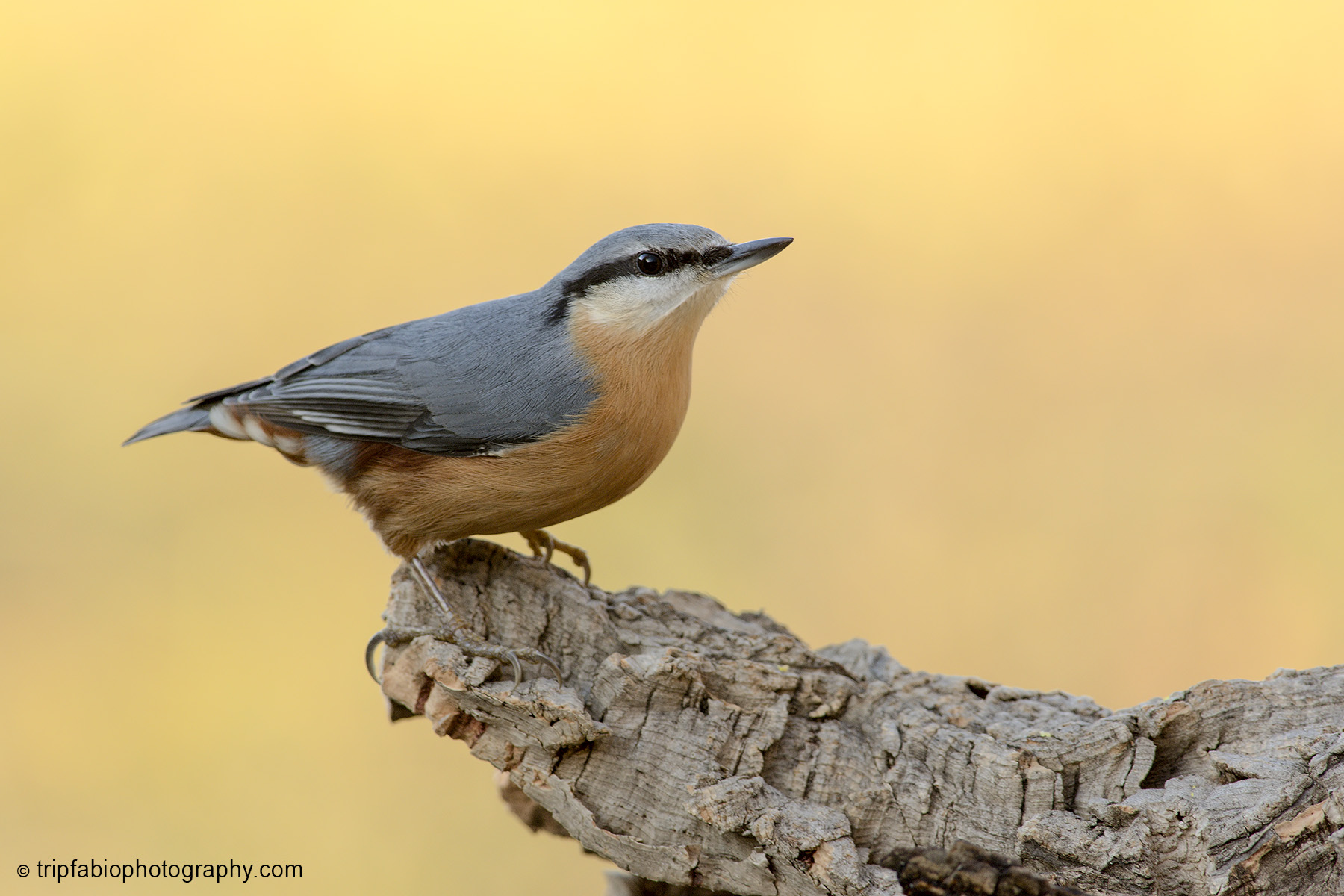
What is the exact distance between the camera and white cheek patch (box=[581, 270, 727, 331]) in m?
3.17

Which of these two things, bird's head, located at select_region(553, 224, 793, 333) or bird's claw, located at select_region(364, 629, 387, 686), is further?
bird's head, located at select_region(553, 224, 793, 333)

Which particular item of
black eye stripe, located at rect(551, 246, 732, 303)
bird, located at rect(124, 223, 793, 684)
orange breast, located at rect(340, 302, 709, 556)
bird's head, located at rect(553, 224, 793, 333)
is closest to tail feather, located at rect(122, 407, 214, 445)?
bird, located at rect(124, 223, 793, 684)

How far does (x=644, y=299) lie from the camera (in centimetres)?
317

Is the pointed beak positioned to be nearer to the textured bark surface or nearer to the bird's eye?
the bird's eye

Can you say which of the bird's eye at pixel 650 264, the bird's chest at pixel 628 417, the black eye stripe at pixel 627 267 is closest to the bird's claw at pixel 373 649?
the bird's chest at pixel 628 417

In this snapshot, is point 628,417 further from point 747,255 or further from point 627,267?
point 747,255

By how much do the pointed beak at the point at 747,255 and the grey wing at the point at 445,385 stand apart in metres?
0.53

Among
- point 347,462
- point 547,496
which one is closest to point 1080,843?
point 547,496

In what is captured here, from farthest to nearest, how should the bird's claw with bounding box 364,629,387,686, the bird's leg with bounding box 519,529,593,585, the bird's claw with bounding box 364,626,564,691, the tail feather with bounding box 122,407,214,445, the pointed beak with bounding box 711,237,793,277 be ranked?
the bird's leg with bounding box 519,529,593,585
the tail feather with bounding box 122,407,214,445
the pointed beak with bounding box 711,237,793,277
the bird's claw with bounding box 364,629,387,686
the bird's claw with bounding box 364,626,564,691

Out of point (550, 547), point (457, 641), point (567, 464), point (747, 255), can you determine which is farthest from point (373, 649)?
point (747, 255)

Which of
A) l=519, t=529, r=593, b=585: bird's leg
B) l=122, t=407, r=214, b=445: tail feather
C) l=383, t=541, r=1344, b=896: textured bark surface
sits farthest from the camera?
l=519, t=529, r=593, b=585: bird's leg

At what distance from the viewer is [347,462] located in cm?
335

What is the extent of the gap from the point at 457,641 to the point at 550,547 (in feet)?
3.25

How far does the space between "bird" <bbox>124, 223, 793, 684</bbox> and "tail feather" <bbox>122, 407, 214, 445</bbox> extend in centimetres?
44
